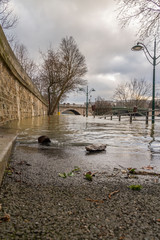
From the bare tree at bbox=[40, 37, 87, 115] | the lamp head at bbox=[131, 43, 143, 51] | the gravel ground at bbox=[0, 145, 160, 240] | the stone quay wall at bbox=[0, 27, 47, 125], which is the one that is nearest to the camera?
the gravel ground at bbox=[0, 145, 160, 240]

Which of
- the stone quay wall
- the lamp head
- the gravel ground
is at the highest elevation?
the lamp head

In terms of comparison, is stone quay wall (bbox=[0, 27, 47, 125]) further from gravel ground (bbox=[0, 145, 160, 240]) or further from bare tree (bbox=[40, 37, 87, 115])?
bare tree (bbox=[40, 37, 87, 115])

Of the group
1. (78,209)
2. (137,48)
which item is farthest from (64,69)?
(78,209)

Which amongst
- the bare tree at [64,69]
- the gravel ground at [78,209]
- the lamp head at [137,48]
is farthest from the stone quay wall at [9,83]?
the bare tree at [64,69]

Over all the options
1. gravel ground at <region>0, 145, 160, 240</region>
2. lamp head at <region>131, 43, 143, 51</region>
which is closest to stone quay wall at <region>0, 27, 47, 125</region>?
gravel ground at <region>0, 145, 160, 240</region>

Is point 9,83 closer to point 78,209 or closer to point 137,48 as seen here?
point 78,209

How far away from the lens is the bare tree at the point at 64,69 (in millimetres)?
22875

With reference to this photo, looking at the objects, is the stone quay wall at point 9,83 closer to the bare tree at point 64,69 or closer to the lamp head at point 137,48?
the lamp head at point 137,48

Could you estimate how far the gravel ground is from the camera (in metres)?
0.69

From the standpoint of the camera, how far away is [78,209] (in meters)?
0.87

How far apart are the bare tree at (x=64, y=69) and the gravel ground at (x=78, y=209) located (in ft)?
75.5

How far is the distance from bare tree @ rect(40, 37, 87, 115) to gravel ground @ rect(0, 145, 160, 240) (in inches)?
906

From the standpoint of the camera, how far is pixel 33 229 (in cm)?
71

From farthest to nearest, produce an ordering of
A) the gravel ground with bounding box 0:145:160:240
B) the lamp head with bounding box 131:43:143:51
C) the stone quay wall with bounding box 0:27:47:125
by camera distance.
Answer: the lamp head with bounding box 131:43:143:51 → the stone quay wall with bounding box 0:27:47:125 → the gravel ground with bounding box 0:145:160:240
